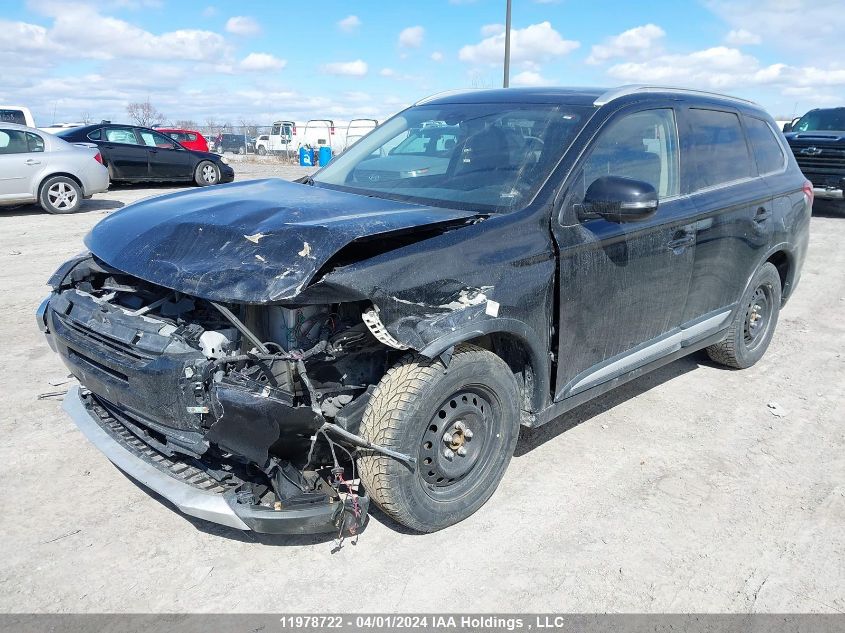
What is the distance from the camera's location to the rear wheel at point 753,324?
16.5ft

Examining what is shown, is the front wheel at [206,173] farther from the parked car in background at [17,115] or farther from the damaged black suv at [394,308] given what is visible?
the damaged black suv at [394,308]

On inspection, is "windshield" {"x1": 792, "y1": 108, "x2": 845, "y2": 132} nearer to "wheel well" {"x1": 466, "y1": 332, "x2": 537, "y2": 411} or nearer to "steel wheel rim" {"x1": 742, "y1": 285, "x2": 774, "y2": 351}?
"steel wheel rim" {"x1": 742, "y1": 285, "x2": 774, "y2": 351}

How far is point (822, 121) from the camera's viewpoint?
14961 millimetres

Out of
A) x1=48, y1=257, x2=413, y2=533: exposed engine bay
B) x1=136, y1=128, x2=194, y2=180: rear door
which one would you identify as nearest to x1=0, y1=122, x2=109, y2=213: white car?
x1=136, y1=128, x2=194, y2=180: rear door

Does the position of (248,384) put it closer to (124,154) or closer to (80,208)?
(80,208)

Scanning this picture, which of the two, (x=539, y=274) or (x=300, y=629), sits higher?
(x=539, y=274)

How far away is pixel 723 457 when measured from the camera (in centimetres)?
401

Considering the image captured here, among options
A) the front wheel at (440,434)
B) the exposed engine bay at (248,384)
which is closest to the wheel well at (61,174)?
the exposed engine bay at (248,384)

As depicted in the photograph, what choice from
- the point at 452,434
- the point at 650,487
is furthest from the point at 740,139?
the point at 452,434

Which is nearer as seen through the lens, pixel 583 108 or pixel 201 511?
pixel 201 511

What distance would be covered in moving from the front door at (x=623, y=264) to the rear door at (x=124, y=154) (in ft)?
46.6

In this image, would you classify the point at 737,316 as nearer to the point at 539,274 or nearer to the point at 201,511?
the point at 539,274

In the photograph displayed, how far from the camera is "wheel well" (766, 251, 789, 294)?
5321mm

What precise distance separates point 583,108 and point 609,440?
1.97 metres
